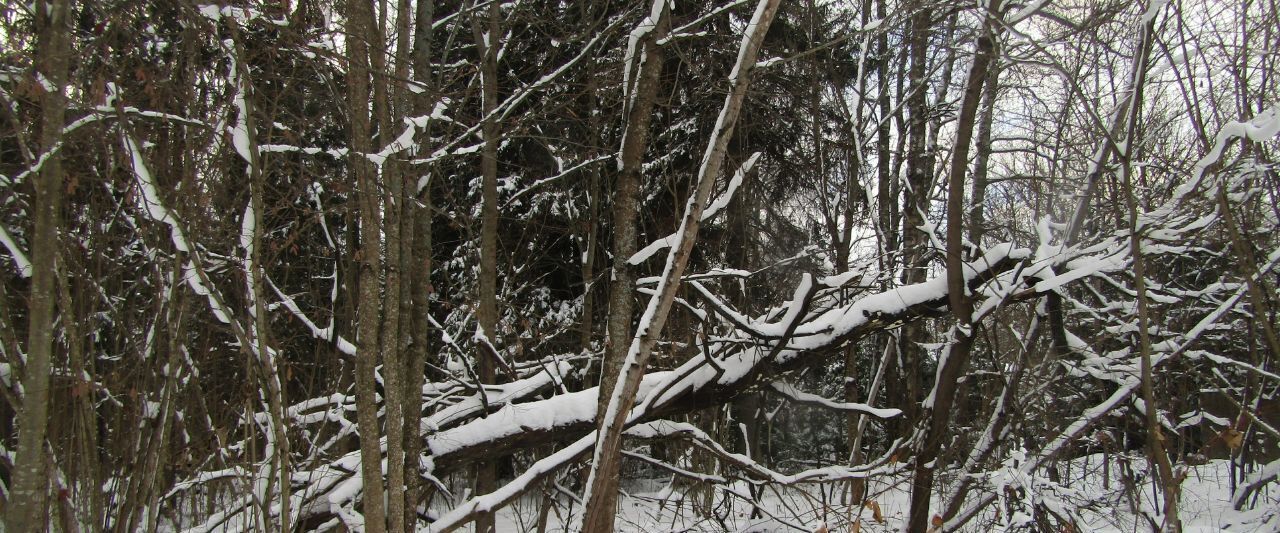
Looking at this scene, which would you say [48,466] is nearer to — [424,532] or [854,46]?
Result: [424,532]

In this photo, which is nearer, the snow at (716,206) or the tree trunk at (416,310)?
the snow at (716,206)

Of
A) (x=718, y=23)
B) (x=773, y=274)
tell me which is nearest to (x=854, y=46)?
(x=773, y=274)

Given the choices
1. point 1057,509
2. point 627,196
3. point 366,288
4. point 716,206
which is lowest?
point 1057,509

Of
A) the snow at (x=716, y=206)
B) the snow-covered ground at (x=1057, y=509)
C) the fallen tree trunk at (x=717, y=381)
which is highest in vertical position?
the snow at (x=716, y=206)

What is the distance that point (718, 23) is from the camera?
626 centimetres

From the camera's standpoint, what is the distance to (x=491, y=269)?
653 centimetres

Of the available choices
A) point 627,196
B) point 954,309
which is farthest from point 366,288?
point 954,309

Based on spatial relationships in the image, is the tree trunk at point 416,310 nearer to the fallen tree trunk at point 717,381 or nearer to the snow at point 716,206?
the fallen tree trunk at point 717,381

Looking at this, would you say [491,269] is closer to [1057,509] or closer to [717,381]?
[717,381]

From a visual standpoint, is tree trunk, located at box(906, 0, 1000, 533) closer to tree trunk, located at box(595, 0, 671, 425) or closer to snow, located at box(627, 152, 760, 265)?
snow, located at box(627, 152, 760, 265)

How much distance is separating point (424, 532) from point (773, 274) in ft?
16.6

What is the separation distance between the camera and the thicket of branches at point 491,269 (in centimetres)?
330

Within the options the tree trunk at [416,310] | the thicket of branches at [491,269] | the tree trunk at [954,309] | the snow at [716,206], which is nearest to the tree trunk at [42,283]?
the thicket of branches at [491,269]

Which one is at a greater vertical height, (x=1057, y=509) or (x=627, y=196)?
(x=627, y=196)
